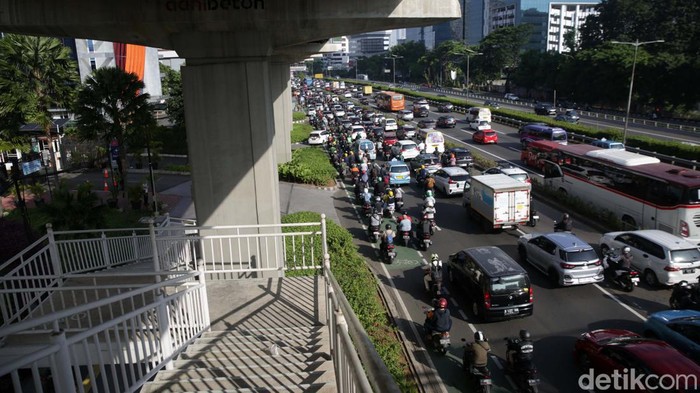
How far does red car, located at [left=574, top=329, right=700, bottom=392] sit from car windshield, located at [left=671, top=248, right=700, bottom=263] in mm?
5274

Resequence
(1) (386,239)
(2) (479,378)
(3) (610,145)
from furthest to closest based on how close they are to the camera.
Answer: (3) (610,145) → (1) (386,239) → (2) (479,378)

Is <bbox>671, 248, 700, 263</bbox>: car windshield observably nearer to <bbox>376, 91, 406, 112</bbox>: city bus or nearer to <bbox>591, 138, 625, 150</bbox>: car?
<bbox>591, 138, 625, 150</bbox>: car

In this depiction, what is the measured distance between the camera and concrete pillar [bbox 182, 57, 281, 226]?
1141 centimetres

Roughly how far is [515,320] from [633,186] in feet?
32.2

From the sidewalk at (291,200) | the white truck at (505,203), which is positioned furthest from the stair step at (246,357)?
the sidewalk at (291,200)

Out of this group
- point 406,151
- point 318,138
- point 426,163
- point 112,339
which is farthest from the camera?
point 318,138

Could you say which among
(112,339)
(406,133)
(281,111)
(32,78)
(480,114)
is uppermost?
(32,78)

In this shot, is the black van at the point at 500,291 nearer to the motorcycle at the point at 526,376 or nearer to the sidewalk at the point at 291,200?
the motorcycle at the point at 526,376

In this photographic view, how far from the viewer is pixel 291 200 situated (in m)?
26.3

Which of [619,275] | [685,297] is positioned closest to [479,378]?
[685,297]

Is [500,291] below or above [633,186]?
below

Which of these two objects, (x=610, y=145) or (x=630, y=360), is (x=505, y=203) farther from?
(x=610, y=145)

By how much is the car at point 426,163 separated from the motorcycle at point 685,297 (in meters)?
16.6

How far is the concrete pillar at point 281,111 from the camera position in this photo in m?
32.4
